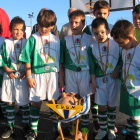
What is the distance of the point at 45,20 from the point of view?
2418mm

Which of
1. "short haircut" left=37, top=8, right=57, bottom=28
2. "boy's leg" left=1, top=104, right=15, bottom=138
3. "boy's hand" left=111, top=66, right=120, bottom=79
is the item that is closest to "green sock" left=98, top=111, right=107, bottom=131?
"boy's hand" left=111, top=66, right=120, bottom=79

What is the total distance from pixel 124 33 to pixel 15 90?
1.67 meters

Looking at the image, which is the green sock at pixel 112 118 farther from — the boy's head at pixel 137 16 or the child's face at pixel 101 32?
the boy's head at pixel 137 16

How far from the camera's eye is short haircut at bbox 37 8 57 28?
2421 mm

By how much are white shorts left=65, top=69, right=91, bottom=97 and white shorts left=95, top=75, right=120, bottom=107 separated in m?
0.15

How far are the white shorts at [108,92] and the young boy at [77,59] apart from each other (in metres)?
0.17

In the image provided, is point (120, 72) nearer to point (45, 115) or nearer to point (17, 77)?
point (17, 77)

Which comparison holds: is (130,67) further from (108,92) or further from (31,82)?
(31,82)

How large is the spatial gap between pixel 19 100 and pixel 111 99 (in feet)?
4.30

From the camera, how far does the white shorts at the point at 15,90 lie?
262 centimetres

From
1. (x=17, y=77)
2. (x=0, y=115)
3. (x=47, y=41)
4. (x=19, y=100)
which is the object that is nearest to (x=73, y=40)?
(x=47, y=41)

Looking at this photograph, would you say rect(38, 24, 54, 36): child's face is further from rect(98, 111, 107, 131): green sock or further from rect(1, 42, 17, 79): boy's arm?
rect(98, 111, 107, 131): green sock

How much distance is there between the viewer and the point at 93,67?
2.48 m

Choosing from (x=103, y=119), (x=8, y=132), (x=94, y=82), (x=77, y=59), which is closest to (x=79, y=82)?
(x=94, y=82)
